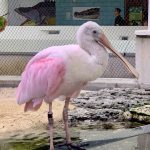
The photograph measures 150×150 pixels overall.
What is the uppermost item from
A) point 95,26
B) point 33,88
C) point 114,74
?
point 95,26

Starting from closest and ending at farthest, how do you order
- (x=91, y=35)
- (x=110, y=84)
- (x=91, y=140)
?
(x=91, y=35)
(x=91, y=140)
(x=110, y=84)

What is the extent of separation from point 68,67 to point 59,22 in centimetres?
1153

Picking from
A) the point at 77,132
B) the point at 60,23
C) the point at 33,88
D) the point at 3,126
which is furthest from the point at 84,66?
the point at 60,23

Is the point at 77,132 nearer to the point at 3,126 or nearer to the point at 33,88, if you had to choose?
the point at 3,126

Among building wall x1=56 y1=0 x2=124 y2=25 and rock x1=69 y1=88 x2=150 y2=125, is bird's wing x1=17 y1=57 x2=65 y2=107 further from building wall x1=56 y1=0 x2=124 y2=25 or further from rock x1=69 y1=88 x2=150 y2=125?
building wall x1=56 y1=0 x2=124 y2=25

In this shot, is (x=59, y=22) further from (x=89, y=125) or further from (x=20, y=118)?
(x=89, y=125)

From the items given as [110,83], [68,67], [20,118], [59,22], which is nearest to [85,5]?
[59,22]

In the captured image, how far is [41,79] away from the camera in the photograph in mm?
5730

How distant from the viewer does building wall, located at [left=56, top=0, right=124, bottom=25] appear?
16781 millimetres

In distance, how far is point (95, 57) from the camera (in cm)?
558

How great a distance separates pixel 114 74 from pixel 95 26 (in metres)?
7.24

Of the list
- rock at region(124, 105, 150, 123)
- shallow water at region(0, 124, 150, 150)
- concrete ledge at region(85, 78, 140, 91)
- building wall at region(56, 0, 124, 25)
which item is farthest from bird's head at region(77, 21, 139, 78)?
building wall at region(56, 0, 124, 25)

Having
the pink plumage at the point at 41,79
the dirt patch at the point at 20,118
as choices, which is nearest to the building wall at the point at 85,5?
the dirt patch at the point at 20,118

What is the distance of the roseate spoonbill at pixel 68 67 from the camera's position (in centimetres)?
555
